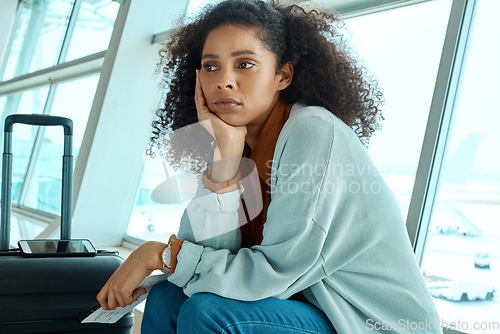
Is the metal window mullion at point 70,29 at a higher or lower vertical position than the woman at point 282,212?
higher

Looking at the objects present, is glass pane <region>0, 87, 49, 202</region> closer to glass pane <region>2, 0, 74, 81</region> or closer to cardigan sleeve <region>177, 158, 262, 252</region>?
glass pane <region>2, 0, 74, 81</region>

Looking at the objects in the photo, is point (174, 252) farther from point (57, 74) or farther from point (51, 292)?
point (57, 74)

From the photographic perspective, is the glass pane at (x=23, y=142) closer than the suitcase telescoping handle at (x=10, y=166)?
No

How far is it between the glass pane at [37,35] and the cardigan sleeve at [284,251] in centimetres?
478

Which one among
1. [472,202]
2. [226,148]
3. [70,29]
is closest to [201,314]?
[226,148]

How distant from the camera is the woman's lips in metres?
1.19

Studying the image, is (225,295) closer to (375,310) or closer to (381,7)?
(375,310)

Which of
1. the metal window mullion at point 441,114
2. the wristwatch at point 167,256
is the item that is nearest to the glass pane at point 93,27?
the metal window mullion at point 441,114

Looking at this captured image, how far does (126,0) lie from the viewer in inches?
127

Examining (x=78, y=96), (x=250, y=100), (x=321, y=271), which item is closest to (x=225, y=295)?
(x=321, y=271)

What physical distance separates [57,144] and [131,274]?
4.00 meters

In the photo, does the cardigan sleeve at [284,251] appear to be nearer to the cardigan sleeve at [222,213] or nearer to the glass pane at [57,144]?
the cardigan sleeve at [222,213]

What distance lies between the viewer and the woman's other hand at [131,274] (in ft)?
3.48

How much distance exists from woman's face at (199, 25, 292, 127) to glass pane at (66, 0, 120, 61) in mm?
3229
